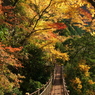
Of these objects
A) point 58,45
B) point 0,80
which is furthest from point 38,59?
point 58,45

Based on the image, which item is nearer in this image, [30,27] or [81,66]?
[30,27]

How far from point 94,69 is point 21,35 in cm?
1147

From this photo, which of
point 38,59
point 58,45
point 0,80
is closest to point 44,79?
point 38,59

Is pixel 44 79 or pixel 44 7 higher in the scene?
pixel 44 7

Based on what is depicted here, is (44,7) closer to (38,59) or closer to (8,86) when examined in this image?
(38,59)

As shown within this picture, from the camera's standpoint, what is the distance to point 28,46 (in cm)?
1435

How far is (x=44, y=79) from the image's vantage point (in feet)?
49.2

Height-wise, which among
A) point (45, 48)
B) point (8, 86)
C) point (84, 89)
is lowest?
point (84, 89)

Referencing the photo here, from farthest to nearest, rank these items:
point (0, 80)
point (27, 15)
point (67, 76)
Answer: point (67, 76)
point (27, 15)
point (0, 80)

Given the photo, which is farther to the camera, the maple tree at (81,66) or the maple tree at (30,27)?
the maple tree at (81,66)

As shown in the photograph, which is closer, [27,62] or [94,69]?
[27,62]

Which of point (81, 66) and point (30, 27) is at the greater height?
point (30, 27)

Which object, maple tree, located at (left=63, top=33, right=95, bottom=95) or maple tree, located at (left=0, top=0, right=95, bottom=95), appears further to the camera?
maple tree, located at (left=63, top=33, right=95, bottom=95)

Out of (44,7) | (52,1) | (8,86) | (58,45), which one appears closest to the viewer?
(8,86)
